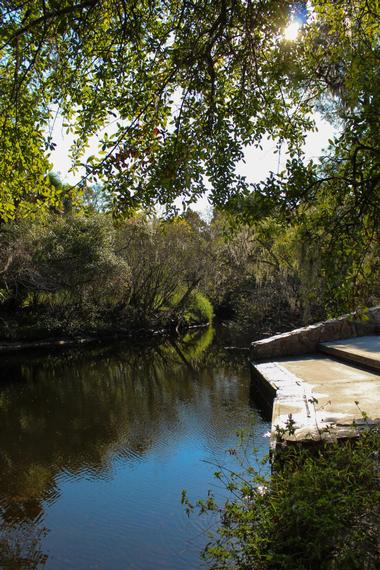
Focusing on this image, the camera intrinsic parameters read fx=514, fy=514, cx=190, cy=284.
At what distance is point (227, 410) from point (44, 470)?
4.09 m

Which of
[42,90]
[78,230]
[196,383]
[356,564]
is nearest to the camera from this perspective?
[356,564]

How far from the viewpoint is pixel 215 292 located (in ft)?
103

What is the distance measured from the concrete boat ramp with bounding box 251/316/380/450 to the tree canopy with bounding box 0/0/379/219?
7.77 feet

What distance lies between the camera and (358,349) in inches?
439

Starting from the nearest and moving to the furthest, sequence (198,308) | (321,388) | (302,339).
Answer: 1. (321,388)
2. (302,339)
3. (198,308)

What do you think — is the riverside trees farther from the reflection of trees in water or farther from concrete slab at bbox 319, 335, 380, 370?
concrete slab at bbox 319, 335, 380, 370

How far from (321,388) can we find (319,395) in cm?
60

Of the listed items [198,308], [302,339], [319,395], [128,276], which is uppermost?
[128,276]

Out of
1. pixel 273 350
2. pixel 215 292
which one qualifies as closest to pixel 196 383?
pixel 273 350

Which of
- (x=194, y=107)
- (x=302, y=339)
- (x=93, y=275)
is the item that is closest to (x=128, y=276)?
(x=93, y=275)

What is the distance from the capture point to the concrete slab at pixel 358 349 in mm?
9852

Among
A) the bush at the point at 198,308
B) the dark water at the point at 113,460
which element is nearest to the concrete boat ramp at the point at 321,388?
the dark water at the point at 113,460

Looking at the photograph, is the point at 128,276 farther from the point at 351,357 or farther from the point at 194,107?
the point at 194,107

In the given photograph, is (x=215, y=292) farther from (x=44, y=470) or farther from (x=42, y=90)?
(x=42, y=90)
